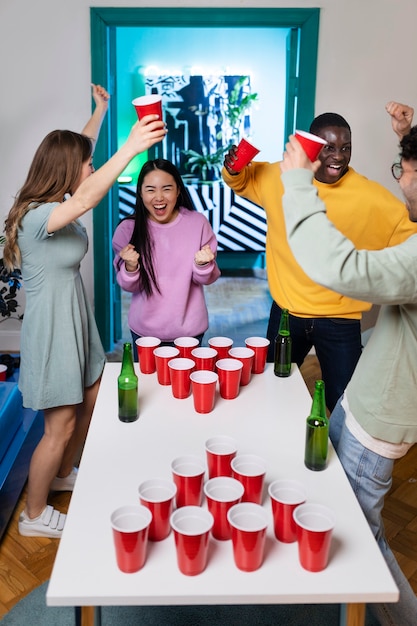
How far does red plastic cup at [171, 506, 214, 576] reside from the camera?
1.16 meters

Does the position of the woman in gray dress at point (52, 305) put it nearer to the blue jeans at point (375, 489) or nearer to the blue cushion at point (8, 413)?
the blue cushion at point (8, 413)

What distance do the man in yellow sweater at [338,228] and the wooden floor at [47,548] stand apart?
53 cm

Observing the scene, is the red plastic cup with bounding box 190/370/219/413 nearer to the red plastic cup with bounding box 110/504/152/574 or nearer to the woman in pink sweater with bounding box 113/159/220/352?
the red plastic cup with bounding box 110/504/152/574

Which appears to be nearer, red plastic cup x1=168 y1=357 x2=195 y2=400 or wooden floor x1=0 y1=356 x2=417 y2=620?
red plastic cup x1=168 y1=357 x2=195 y2=400

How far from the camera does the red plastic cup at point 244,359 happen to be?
78.0 inches

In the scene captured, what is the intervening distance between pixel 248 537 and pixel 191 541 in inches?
4.0

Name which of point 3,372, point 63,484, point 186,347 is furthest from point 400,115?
point 3,372

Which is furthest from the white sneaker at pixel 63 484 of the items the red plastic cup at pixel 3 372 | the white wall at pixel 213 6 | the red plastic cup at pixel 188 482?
the white wall at pixel 213 6

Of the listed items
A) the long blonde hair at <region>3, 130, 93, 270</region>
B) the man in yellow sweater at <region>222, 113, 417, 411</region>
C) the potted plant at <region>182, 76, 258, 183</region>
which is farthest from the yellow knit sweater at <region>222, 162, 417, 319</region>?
the potted plant at <region>182, 76, 258, 183</region>

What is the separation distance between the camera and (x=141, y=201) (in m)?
2.56

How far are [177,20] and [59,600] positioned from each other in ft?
11.5

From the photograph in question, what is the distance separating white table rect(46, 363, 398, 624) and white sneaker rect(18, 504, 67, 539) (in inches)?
30.7

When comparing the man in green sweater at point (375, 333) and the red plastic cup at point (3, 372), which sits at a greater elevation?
the man in green sweater at point (375, 333)

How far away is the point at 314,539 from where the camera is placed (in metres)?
1.18
